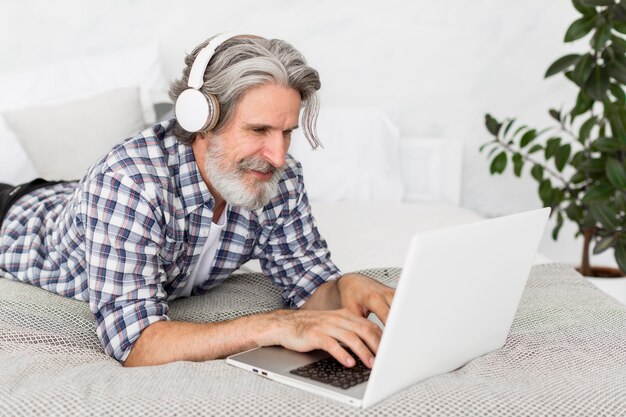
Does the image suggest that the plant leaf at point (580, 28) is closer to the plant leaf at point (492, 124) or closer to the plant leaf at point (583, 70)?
the plant leaf at point (583, 70)

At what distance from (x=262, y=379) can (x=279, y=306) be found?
536 mm

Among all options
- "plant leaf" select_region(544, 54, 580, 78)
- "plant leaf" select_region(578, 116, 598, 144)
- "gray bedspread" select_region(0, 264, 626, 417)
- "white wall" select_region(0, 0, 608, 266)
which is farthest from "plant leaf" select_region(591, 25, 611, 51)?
"gray bedspread" select_region(0, 264, 626, 417)

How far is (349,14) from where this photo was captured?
9.70ft

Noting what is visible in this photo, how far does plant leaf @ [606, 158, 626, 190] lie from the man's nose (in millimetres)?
1361

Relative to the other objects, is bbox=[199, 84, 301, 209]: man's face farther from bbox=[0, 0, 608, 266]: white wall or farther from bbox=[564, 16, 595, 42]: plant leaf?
bbox=[0, 0, 608, 266]: white wall

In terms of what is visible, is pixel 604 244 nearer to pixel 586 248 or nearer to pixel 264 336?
pixel 586 248

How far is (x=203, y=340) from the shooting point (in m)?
1.17

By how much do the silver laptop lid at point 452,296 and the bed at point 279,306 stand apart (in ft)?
0.11

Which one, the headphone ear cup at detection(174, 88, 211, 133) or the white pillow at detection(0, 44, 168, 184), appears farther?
the white pillow at detection(0, 44, 168, 184)

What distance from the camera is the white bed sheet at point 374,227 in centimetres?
199

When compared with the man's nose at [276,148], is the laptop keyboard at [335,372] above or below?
below

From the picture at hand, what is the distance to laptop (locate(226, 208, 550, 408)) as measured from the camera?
0.86 meters

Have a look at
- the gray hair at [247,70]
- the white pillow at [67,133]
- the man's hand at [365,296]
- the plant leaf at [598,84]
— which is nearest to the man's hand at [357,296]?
the man's hand at [365,296]

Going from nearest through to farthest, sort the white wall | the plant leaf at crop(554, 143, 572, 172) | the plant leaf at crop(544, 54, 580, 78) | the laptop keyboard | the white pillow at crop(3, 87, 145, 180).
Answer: the laptop keyboard, the white pillow at crop(3, 87, 145, 180), the plant leaf at crop(544, 54, 580, 78), the plant leaf at crop(554, 143, 572, 172), the white wall
